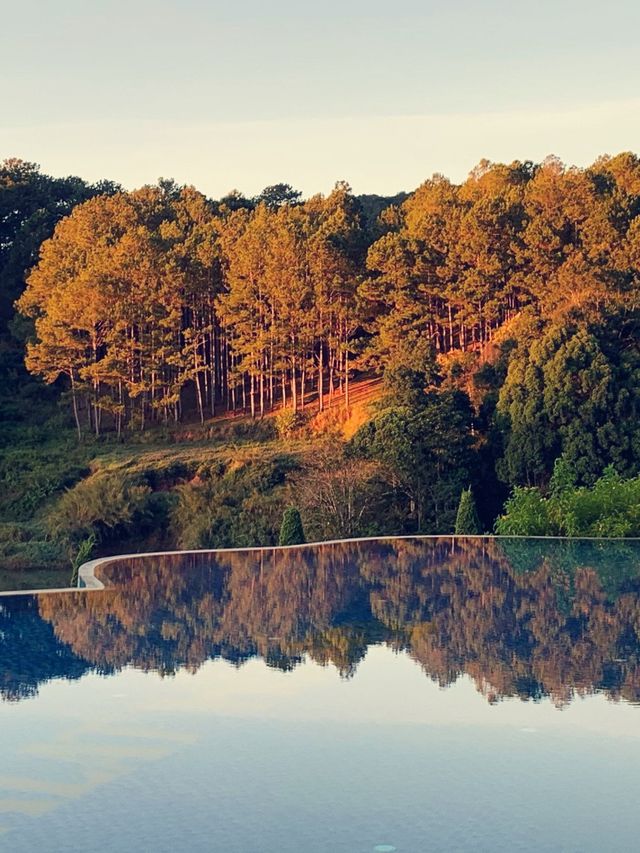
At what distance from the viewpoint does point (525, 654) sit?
1047 centimetres

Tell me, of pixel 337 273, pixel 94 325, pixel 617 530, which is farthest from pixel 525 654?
pixel 94 325

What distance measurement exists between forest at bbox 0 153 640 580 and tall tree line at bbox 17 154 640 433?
0.09 metres

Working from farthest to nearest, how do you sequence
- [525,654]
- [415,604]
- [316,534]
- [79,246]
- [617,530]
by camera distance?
[79,246] < [316,534] < [617,530] < [415,604] < [525,654]

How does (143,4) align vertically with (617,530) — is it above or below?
above

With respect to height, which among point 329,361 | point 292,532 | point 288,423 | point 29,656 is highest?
point 29,656

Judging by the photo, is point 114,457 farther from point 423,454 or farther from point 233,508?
point 423,454

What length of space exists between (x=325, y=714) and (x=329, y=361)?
1076 inches

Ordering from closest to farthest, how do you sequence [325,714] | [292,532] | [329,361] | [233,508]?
1. [325,714]
2. [292,532]
3. [233,508]
4. [329,361]

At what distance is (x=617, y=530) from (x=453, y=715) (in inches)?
436

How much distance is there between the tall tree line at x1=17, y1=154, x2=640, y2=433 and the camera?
113 feet

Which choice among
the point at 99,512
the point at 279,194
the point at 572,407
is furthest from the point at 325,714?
the point at 279,194

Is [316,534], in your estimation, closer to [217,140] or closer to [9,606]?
[9,606]

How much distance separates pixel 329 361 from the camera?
1409 inches

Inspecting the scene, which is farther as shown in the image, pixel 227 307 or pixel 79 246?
pixel 79 246
